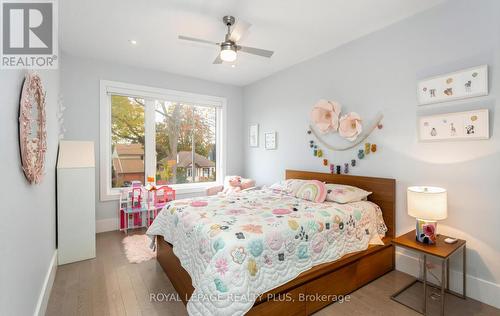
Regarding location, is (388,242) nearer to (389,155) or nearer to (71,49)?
(389,155)

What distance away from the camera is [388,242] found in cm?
258

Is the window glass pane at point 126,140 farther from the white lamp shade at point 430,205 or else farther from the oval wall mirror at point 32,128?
the white lamp shade at point 430,205

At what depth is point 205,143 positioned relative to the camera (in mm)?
4891

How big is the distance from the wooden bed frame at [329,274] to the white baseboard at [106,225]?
163 cm

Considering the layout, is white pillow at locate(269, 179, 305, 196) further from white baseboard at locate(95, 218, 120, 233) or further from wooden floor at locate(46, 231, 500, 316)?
white baseboard at locate(95, 218, 120, 233)

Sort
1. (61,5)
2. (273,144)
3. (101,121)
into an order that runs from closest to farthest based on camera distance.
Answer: (61,5)
(101,121)
(273,144)

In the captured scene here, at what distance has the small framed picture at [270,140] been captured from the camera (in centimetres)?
429

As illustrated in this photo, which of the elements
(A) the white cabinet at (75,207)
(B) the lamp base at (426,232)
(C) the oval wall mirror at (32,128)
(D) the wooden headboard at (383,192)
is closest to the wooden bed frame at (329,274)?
(D) the wooden headboard at (383,192)

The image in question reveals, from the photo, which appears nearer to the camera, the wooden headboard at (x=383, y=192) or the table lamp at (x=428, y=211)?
the table lamp at (x=428, y=211)

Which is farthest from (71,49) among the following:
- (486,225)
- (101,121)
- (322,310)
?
(486,225)

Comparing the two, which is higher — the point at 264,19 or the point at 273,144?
the point at 264,19

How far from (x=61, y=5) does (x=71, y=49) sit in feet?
3.86

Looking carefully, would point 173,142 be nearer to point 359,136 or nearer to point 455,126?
point 359,136

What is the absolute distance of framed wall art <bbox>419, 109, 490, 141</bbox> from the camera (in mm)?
2033
